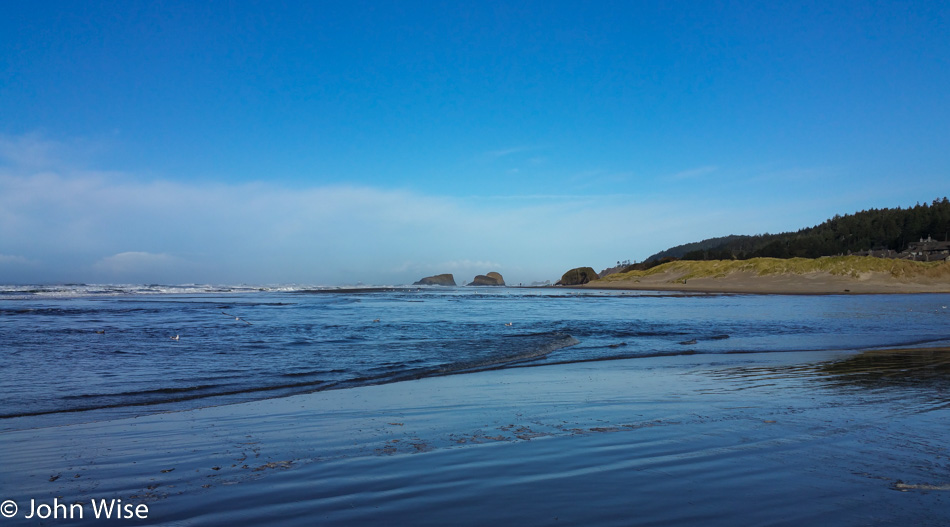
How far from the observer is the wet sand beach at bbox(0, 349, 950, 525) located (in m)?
3.43

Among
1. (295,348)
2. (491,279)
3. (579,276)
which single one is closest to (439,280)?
(491,279)

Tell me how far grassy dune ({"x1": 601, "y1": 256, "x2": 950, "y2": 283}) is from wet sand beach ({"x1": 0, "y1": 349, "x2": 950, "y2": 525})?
67.8 m

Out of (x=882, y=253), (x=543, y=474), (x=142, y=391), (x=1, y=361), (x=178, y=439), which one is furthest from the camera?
(x=882, y=253)

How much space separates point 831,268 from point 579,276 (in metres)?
66.6

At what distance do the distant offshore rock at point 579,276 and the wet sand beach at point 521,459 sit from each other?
398 ft

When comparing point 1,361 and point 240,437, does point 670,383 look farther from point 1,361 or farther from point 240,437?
point 1,361

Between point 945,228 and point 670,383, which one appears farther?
point 945,228

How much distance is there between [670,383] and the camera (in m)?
8.83

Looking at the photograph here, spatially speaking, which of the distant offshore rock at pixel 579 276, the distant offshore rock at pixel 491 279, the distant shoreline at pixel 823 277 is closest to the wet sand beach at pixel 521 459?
the distant shoreline at pixel 823 277

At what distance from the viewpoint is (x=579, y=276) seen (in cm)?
12962

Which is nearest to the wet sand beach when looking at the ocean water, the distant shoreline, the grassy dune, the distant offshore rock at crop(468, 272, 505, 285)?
the ocean water

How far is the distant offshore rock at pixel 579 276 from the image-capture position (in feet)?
419

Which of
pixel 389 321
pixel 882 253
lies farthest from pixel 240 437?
pixel 882 253

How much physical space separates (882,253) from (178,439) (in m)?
109
